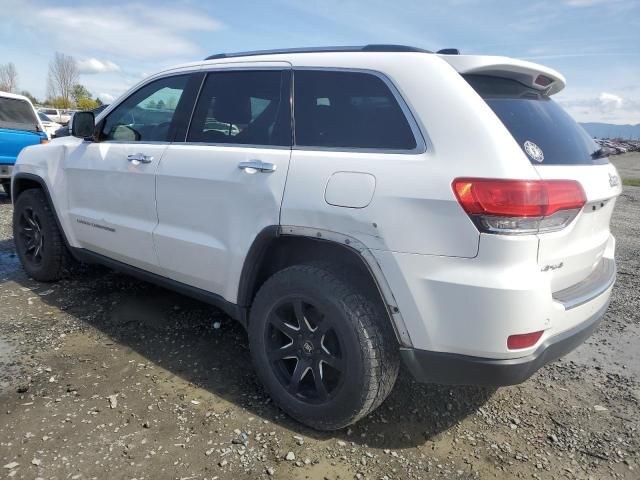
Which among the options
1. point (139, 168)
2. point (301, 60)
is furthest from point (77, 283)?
point (301, 60)

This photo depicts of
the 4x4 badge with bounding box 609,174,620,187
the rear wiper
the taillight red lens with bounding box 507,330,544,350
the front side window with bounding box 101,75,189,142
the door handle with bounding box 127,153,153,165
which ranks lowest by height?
the taillight red lens with bounding box 507,330,544,350

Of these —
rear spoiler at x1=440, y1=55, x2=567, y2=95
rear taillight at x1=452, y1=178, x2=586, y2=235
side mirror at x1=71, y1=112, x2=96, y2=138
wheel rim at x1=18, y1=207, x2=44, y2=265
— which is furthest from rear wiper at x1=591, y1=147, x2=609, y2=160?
→ wheel rim at x1=18, y1=207, x2=44, y2=265

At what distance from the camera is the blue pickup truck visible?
323 inches

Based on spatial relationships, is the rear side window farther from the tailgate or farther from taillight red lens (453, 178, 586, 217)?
the tailgate

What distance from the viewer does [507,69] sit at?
234 cm

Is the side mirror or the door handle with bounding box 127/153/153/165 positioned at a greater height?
the side mirror

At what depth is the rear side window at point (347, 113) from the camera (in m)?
2.32

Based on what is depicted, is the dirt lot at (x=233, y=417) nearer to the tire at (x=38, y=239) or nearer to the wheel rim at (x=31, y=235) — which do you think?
the tire at (x=38, y=239)

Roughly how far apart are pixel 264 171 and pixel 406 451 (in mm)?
1602

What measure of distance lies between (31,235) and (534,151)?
4362 mm

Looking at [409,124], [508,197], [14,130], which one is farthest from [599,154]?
[14,130]

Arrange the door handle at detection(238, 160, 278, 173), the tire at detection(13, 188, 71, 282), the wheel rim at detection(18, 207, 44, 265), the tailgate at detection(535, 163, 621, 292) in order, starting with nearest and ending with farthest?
the tailgate at detection(535, 163, 621, 292) < the door handle at detection(238, 160, 278, 173) < the tire at detection(13, 188, 71, 282) < the wheel rim at detection(18, 207, 44, 265)

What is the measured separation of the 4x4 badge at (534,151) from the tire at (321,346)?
956 mm

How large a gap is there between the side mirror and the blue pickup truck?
549cm
